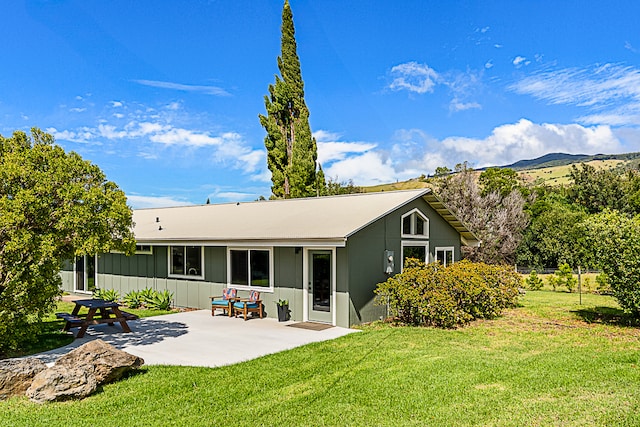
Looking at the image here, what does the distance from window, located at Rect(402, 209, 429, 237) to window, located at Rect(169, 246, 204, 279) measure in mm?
6140

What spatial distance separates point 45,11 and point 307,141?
1820 cm

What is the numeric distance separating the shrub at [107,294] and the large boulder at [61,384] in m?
9.99

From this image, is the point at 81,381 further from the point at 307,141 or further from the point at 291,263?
the point at 307,141

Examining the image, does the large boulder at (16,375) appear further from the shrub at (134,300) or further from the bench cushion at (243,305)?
the shrub at (134,300)

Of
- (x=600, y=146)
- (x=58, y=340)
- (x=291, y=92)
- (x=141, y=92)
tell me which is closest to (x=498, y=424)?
(x=58, y=340)

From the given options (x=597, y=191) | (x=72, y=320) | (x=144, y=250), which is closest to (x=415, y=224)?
(x=144, y=250)

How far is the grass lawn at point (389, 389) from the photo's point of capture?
5.12 m

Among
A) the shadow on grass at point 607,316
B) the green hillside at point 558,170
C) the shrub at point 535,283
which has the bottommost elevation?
the shrub at point 535,283

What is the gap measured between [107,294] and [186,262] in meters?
3.38

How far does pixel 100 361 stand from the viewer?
21.4 ft

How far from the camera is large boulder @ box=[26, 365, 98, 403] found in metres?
5.83

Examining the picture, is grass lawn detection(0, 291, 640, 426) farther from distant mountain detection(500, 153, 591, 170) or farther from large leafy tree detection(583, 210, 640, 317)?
distant mountain detection(500, 153, 591, 170)

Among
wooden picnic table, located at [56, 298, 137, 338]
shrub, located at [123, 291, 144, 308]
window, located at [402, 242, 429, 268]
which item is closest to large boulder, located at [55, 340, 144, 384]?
wooden picnic table, located at [56, 298, 137, 338]

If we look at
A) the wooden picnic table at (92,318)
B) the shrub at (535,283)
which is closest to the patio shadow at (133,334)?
the wooden picnic table at (92,318)
